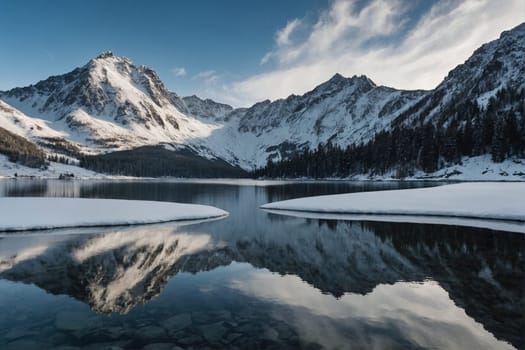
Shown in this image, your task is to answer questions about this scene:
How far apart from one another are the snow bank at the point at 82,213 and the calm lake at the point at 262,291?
4.25m

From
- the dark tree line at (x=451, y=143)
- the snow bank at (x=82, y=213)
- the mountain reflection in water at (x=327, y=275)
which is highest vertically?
the dark tree line at (x=451, y=143)

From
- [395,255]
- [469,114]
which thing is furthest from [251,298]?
[469,114]

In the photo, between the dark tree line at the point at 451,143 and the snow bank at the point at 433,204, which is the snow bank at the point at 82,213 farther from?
the dark tree line at the point at 451,143

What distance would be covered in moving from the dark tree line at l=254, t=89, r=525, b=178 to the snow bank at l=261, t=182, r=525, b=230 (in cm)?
8833

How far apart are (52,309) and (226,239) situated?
56.9 feet

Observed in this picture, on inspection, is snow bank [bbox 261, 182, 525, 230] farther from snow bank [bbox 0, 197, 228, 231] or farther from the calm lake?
snow bank [bbox 0, 197, 228, 231]

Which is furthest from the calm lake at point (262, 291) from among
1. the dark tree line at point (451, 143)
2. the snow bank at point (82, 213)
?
the dark tree line at point (451, 143)

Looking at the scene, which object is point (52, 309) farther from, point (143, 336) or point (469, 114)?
point (469, 114)

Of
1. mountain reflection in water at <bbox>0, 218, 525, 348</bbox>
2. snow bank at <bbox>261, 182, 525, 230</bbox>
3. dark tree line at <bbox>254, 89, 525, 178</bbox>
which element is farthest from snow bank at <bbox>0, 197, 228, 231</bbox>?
dark tree line at <bbox>254, 89, 525, 178</bbox>

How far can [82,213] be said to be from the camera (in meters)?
37.5

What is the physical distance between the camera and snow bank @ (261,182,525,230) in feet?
128

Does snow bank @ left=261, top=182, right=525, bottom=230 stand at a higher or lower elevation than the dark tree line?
lower

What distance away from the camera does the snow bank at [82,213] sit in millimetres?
32944

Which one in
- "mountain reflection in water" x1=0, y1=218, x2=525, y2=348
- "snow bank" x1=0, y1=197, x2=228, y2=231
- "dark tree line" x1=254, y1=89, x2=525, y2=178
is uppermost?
"dark tree line" x1=254, y1=89, x2=525, y2=178
